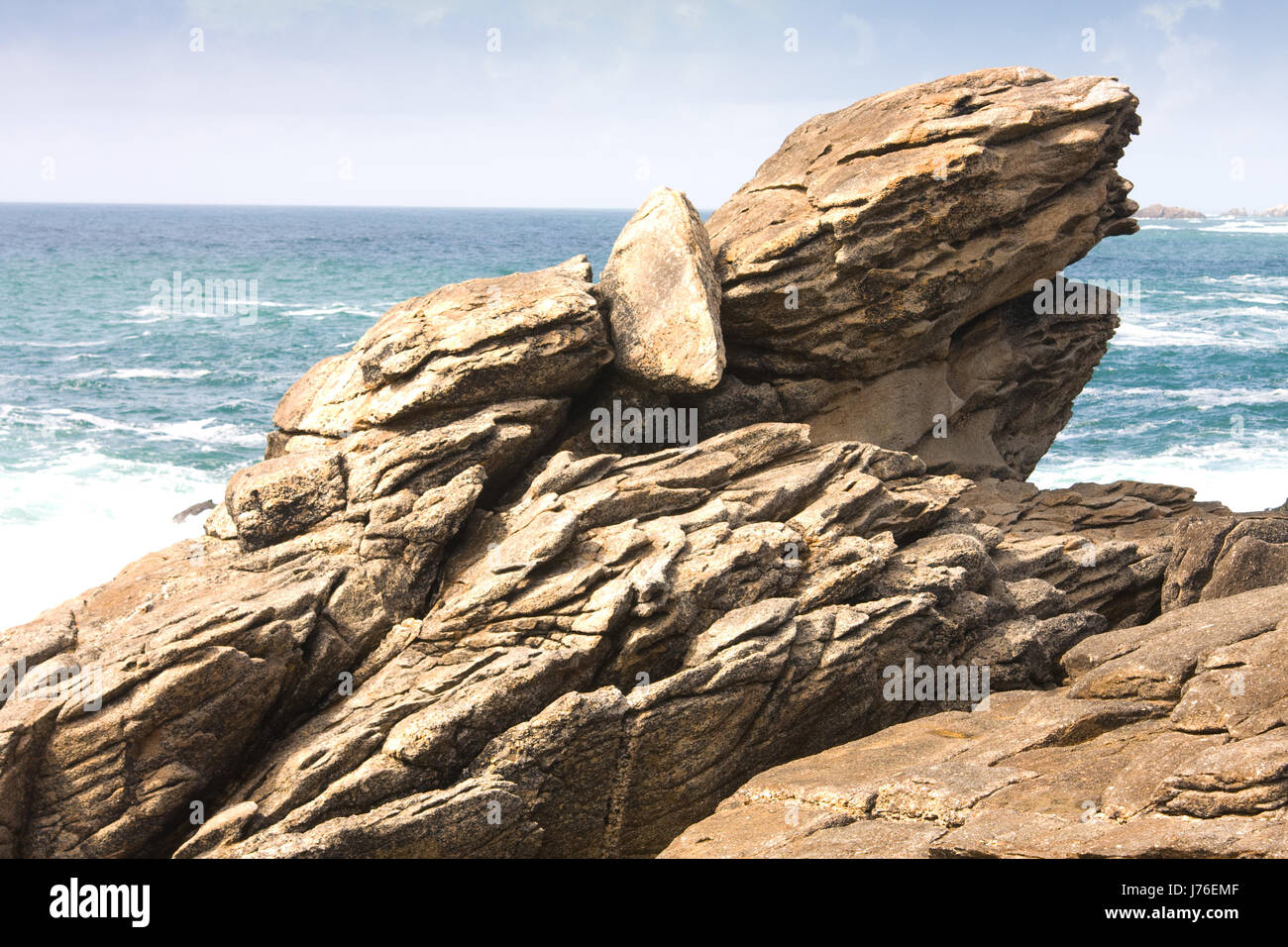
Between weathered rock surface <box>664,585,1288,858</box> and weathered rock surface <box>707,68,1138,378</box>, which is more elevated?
weathered rock surface <box>707,68,1138,378</box>

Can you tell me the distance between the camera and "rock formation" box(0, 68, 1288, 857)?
49.4 feet

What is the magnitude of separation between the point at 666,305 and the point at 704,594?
24.1ft

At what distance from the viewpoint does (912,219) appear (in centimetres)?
2394

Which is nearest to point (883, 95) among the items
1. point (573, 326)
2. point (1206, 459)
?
point (573, 326)

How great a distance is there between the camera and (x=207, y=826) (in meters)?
14.8

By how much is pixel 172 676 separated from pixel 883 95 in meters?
21.6

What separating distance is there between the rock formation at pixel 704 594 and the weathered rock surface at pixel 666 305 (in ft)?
0.25

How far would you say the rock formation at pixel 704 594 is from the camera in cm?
1505

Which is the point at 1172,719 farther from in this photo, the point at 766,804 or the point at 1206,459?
the point at 1206,459

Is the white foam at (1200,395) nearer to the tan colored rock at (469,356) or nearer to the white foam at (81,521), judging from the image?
the tan colored rock at (469,356)

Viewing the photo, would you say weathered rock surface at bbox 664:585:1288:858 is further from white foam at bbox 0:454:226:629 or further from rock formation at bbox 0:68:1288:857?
white foam at bbox 0:454:226:629

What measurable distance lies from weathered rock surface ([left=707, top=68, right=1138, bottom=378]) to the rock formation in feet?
0.30

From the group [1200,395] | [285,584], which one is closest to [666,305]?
[285,584]

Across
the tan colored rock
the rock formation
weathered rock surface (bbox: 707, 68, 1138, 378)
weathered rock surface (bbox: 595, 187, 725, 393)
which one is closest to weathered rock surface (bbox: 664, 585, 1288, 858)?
the rock formation
